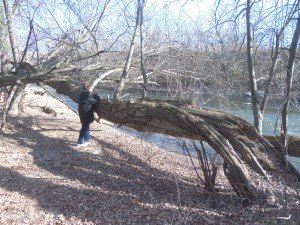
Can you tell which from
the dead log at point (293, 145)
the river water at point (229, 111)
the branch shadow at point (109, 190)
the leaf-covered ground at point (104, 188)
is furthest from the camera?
the river water at point (229, 111)

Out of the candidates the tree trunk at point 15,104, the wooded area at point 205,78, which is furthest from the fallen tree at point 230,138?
the tree trunk at point 15,104

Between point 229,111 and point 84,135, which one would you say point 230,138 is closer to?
point 229,111

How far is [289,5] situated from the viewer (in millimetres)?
7859

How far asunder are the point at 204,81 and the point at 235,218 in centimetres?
754

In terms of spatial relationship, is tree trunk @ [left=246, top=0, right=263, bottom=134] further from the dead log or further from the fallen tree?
the fallen tree

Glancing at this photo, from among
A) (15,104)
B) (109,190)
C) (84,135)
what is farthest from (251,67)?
(15,104)

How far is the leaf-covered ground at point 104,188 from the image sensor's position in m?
6.16

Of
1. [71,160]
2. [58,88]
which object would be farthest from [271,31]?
[58,88]

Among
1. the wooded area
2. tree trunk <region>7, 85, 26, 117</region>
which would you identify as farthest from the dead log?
tree trunk <region>7, 85, 26, 117</region>

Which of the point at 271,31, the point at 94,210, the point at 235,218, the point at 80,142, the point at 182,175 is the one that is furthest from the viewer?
the point at 80,142

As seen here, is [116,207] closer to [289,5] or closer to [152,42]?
[289,5]

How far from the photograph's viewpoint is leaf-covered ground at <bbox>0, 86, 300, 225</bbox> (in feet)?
20.2

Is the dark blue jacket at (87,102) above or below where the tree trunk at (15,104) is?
above

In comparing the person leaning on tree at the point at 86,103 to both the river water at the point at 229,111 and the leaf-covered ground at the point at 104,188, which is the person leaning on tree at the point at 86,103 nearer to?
the river water at the point at 229,111
